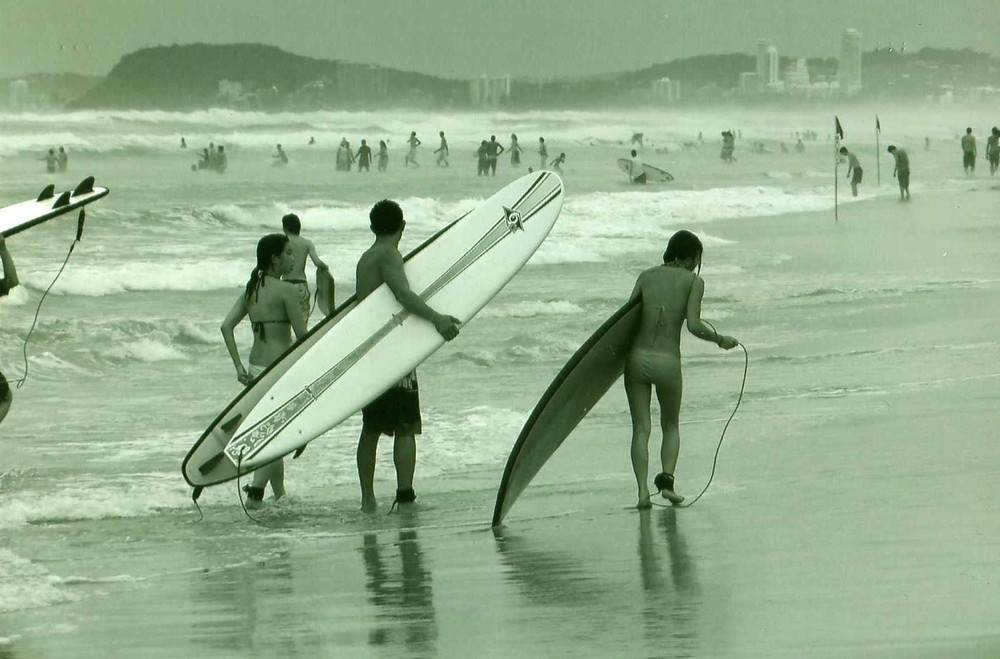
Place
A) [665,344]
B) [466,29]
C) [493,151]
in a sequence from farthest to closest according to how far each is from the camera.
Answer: [493,151] < [466,29] < [665,344]

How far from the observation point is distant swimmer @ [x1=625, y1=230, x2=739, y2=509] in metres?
5.48

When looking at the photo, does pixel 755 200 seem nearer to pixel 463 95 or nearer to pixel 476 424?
pixel 463 95

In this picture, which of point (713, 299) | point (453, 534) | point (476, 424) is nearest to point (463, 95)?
point (713, 299)

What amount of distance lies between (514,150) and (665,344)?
21.6 m

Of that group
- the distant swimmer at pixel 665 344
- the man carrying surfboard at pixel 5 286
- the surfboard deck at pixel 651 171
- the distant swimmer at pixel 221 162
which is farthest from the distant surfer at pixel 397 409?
the distant swimmer at pixel 221 162

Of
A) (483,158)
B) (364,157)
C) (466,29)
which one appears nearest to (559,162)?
(483,158)

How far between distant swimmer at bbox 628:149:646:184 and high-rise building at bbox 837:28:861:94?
373 cm

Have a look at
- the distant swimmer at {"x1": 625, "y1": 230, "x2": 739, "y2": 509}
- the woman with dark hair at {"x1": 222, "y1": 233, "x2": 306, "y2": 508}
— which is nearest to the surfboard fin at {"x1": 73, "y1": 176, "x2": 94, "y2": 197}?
the woman with dark hair at {"x1": 222, "y1": 233, "x2": 306, "y2": 508}

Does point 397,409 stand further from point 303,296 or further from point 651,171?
point 651,171

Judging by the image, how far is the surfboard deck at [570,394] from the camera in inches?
211

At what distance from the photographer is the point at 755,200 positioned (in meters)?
24.7

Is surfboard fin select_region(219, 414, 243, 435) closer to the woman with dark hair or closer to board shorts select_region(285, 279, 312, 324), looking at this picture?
the woman with dark hair

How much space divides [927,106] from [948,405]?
1732cm

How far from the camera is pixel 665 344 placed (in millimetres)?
5520
